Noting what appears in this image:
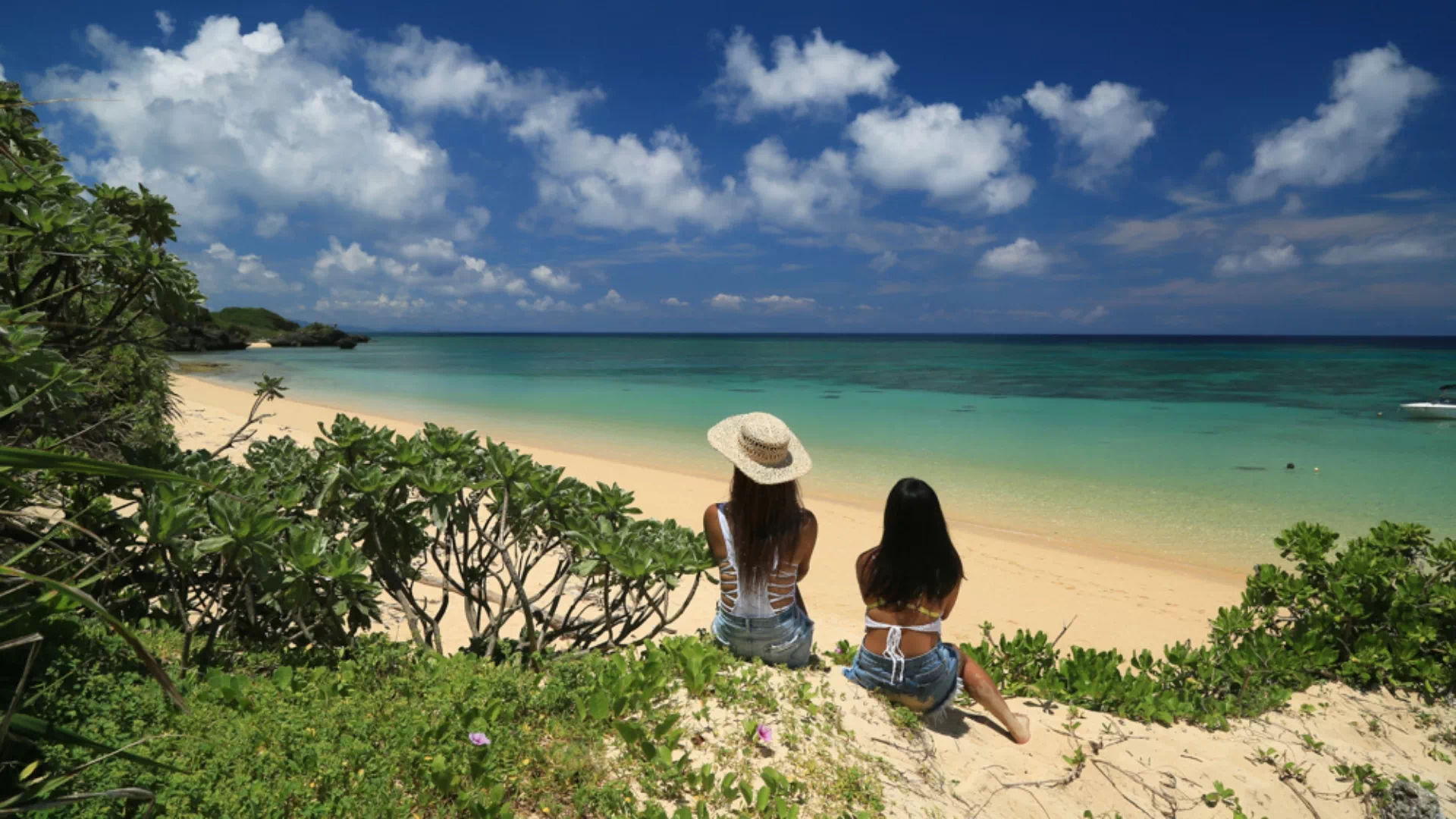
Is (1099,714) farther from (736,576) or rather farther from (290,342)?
(290,342)

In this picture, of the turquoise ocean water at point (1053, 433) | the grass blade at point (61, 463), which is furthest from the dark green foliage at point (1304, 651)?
the turquoise ocean water at point (1053, 433)

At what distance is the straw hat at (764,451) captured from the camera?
3.33 metres

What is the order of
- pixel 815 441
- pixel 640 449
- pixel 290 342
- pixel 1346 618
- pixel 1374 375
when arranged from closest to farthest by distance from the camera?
pixel 1346 618 → pixel 640 449 → pixel 815 441 → pixel 1374 375 → pixel 290 342

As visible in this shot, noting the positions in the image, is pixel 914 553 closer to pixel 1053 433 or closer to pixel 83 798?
pixel 83 798

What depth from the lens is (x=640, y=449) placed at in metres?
16.5

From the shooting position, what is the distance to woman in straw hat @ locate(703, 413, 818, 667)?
3377 mm

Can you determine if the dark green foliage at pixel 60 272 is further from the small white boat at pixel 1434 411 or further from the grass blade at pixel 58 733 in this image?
the small white boat at pixel 1434 411

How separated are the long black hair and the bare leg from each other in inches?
17.1

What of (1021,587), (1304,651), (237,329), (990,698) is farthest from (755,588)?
(237,329)

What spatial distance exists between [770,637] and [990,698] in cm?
113

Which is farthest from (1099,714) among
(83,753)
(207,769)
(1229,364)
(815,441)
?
(1229,364)

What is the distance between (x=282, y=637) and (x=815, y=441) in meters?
15.6

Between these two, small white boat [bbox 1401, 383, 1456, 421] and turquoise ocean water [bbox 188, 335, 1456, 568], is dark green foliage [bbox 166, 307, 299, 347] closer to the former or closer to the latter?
turquoise ocean water [bbox 188, 335, 1456, 568]

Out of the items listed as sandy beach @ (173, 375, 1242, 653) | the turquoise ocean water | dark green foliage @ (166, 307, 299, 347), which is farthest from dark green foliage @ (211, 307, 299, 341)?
sandy beach @ (173, 375, 1242, 653)
